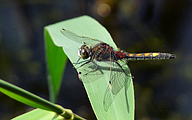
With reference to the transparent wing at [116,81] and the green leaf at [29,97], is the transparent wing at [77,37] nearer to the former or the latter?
the transparent wing at [116,81]

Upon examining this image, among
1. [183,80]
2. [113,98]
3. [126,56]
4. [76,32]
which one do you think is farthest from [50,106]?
[183,80]

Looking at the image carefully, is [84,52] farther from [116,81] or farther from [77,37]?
[116,81]

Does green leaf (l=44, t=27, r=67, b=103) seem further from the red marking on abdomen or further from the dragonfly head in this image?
the red marking on abdomen

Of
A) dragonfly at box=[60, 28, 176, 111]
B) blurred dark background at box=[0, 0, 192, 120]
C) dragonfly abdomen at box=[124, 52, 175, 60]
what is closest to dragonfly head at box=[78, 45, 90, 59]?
dragonfly at box=[60, 28, 176, 111]

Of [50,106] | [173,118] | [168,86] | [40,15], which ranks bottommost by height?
[173,118]

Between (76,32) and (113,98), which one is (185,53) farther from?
(113,98)

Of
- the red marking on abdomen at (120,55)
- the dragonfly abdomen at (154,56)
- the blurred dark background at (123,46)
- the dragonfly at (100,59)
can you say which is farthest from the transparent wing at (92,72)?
the blurred dark background at (123,46)
